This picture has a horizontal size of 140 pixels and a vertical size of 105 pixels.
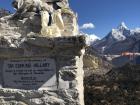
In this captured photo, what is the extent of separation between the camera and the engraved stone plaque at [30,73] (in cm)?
899

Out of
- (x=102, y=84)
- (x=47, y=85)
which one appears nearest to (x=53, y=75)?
→ (x=47, y=85)

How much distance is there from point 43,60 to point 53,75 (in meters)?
0.41

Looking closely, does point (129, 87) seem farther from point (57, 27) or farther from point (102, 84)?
point (57, 27)

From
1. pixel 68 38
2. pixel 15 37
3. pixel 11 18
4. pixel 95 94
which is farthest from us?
pixel 95 94

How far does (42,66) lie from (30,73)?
32 centimetres

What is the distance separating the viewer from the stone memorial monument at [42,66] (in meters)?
8.88

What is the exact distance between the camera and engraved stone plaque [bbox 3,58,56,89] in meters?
8.99

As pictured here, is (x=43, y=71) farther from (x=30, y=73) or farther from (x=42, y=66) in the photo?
(x=30, y=73)

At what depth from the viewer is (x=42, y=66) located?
29.7 ft

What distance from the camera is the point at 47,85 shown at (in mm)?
8992

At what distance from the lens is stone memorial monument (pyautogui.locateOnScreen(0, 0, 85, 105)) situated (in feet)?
29.1

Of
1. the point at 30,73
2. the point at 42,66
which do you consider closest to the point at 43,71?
the point at 42,66

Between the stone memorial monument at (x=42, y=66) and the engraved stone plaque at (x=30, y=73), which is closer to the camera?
the stone memorial monument at (x=42, y=66)

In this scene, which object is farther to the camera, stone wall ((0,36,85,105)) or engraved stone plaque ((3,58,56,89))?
engraved stone plaque ((3,58,56,89))
